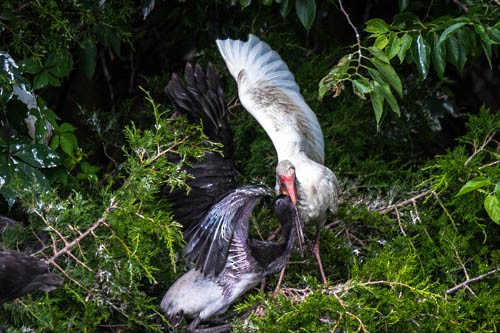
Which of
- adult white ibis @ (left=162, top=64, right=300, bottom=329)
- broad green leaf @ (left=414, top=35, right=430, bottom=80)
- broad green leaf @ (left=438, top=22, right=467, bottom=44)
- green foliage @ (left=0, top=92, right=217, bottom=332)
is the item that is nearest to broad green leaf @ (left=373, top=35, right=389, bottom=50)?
broad green leaf @ (left=414, top=35, right=430, bottom=80)

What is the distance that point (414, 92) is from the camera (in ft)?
17.8

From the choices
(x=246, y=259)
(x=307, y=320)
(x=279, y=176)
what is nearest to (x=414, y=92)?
(x=279, y=176)

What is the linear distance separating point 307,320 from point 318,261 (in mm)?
773

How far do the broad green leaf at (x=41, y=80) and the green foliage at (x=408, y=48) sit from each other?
51.7 inches

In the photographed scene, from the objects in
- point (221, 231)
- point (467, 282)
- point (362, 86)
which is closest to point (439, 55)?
point (362, 86)

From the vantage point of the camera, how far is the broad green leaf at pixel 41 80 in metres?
4.41

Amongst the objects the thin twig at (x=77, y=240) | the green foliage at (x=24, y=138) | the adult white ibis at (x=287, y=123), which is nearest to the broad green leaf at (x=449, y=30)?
the adult white ibis at (x=287, y=123)

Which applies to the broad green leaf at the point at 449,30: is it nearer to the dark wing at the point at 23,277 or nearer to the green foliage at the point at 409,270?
the green foliage at the point at 409,270

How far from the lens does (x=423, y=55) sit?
4.12 m

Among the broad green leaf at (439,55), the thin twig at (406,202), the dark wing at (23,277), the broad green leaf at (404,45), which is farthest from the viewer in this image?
the thin twig at (406,202)

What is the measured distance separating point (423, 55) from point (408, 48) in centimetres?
9

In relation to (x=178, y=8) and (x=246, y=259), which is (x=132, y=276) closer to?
(x=246, y=259)

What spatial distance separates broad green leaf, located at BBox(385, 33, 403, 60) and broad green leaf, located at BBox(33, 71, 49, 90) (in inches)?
61.8

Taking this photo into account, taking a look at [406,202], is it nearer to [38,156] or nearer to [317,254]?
[317,254]
